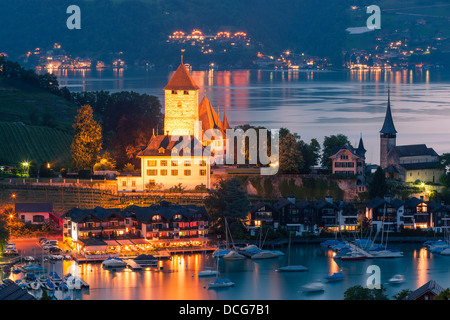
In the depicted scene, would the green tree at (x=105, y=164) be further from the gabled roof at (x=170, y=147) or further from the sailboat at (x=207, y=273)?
the sailboat at (x=207, y=273)

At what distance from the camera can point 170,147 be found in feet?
110

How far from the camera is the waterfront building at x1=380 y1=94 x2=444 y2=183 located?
3500 centimetres

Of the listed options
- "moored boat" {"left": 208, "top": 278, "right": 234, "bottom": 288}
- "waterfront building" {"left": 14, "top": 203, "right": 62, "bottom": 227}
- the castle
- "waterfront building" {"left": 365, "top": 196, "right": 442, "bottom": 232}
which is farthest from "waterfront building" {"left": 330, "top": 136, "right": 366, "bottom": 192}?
"moored boat" {"left": 208, "top": 278, "right": 234, "bottom": 288}

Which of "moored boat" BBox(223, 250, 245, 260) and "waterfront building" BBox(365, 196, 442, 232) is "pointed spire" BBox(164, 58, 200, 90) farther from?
"moored boat" BBox(223, 250, 245, 260)

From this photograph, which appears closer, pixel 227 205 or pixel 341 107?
pixel 227 205

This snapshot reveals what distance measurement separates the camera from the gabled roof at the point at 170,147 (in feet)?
109

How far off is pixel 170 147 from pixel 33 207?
541cm

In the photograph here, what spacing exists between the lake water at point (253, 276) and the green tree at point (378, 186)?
324 centimetres

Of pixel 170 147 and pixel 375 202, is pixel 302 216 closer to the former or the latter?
pixel 375 202

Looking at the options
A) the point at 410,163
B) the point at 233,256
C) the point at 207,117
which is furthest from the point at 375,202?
the point at 207,117

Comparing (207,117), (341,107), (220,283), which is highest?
(341,107)

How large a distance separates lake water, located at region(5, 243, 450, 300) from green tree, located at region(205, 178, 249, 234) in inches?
75.6

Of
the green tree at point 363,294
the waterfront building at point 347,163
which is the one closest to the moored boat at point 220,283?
the green tree at point 363,294
